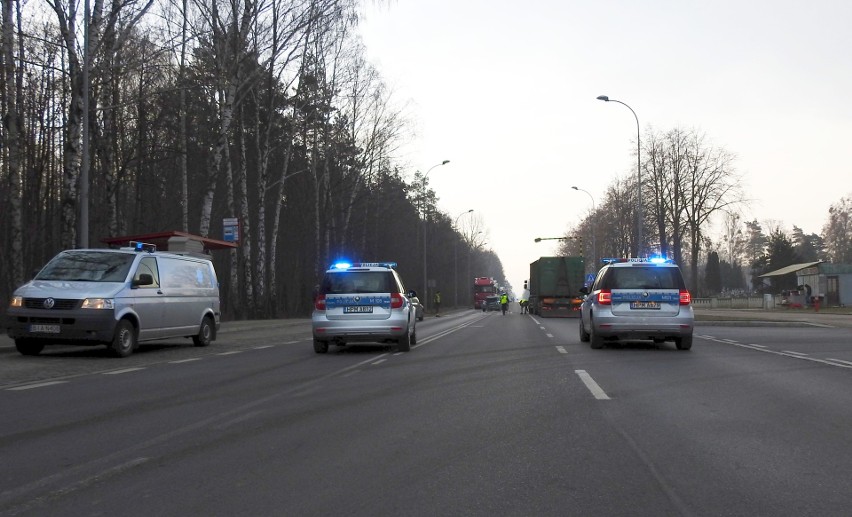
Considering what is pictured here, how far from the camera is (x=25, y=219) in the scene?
1195 inches

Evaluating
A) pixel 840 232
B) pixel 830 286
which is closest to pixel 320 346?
pixel 830 286

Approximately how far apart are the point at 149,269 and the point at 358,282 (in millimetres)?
4116

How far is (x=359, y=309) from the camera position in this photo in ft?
51.3

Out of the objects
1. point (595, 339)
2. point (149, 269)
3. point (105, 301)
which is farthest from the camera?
point (595, 339)

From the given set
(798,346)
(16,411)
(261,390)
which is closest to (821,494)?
(261,390)

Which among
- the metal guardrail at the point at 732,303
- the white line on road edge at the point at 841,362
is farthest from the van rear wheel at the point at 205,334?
the metal guardrail at the point at 732,303

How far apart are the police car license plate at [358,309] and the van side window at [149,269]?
3.78 m

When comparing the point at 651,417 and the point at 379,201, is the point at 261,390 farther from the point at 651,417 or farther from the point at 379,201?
the point at 379,201

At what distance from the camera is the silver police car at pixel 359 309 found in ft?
51.1

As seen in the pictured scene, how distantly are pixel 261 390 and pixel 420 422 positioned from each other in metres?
3.16

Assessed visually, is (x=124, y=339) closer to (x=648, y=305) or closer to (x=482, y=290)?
(x=648, y=305)

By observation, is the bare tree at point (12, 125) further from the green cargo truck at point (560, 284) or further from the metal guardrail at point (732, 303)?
the metal guardrail at point (732, 303)

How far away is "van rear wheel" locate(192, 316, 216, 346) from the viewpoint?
17.8 metres

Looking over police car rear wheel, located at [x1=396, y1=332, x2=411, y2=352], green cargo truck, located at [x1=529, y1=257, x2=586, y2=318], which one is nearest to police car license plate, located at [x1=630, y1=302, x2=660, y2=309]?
police car rear wheel, located at [x1=396, y1=332, x2=411, y2=352]
